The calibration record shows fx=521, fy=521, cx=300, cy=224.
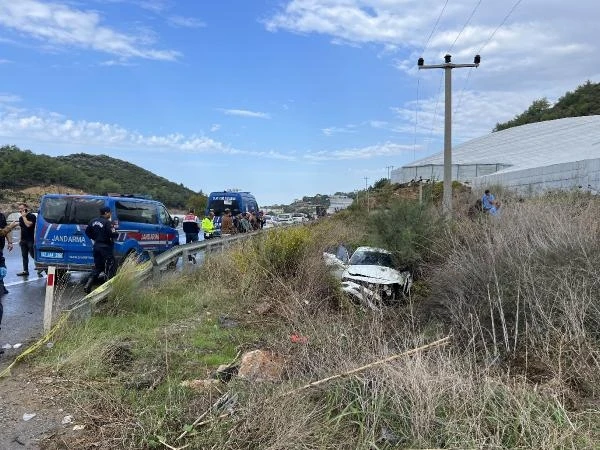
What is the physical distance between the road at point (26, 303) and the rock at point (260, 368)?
2815 millimetres

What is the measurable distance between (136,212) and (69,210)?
6.01ft

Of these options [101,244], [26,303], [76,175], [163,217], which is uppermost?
[76,175]

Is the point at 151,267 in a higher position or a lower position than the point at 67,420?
higher

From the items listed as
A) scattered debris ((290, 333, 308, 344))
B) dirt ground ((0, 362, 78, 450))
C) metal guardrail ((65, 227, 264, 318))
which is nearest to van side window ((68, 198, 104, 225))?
metal guardrail ((65, 227, 264, 318))

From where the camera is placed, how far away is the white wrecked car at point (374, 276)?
10.2m

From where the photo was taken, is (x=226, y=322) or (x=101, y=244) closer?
(x=226, y=322)

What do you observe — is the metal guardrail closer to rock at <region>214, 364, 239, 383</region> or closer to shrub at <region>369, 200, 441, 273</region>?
rock at <region>214, 364, 239, 383</region>

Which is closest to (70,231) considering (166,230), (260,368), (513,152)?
(166,230)

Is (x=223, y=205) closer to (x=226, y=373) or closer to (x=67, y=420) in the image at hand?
(x=226, y=373)

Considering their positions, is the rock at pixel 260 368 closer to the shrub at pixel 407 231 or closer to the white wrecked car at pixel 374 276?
the white wrecked car at pixel 374 276

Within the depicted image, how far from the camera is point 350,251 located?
49.0 ft

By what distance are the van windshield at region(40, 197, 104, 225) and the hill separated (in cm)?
6785

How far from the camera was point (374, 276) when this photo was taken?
1102 cm

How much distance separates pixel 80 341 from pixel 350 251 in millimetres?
9572
